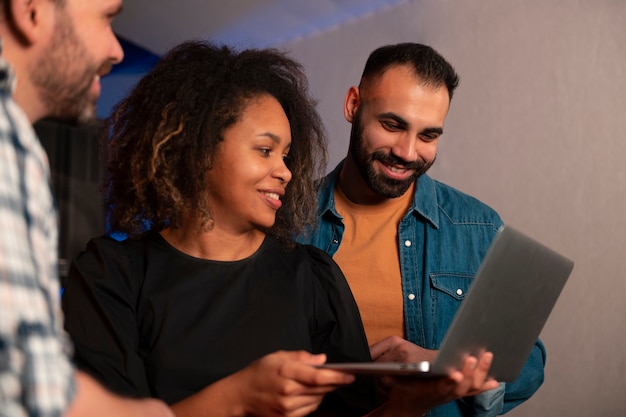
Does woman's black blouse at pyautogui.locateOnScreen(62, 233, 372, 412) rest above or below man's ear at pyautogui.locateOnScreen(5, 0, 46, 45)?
below

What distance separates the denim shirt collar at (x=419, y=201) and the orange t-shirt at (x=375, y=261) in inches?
1.6

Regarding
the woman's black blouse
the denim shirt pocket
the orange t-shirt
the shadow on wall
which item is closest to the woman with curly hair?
the woman's black blouse

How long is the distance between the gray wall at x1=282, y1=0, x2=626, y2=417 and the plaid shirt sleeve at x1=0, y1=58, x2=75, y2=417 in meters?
2.66

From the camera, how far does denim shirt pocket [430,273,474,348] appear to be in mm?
1843

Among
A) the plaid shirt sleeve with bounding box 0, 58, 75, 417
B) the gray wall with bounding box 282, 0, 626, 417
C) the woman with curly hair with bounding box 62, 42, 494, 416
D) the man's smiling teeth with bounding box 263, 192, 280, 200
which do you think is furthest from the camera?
the gray wall with bounding box 282, 0, 626, 417

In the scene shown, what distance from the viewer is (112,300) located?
4.20ft

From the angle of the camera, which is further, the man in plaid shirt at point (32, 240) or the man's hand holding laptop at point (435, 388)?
the man's hand holding laptop at point (435, 388)

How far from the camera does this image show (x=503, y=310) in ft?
3.79

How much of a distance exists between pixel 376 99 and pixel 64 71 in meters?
Result: 1.21

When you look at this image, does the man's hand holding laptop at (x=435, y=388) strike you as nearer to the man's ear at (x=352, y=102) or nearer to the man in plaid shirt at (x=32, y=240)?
the man in plaid shirt at (x=32, y=240)

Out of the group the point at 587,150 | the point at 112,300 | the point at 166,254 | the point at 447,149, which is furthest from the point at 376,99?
the point at 447,149

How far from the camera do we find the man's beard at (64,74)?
87cm

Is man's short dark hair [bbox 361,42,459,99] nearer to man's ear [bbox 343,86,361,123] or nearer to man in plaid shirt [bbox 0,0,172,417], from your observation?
man's ear [bbox 343,86,361,123]

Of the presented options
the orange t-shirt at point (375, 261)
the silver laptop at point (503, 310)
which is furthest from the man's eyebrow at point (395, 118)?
the silver laptop at point (503, 310)
